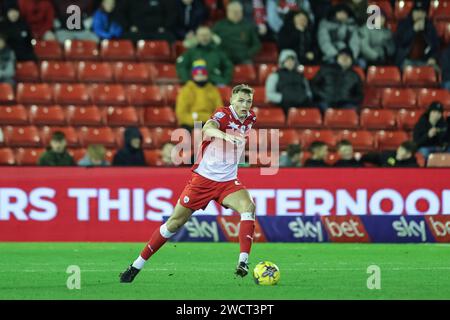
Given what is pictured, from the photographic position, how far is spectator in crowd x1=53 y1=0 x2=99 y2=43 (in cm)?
2012

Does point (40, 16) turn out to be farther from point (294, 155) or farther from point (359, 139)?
point (359, 139)

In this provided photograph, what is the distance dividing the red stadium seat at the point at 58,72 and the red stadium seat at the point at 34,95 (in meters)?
0.35

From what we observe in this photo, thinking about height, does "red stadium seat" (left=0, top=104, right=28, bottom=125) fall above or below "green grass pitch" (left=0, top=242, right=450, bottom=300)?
above

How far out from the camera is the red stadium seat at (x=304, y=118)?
1911 centimetres

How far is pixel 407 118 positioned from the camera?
1938 cm

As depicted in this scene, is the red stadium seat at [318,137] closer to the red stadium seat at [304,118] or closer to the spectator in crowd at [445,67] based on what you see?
the red stadium seat at [304,118]

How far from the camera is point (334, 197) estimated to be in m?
16.0

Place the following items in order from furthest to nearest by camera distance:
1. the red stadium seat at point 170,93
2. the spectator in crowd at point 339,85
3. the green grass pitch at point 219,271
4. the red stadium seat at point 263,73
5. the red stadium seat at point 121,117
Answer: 1. the red stadium seat at point 263,73
2. the red stadium seat at point 170,93
3. the red stadium seat at point 121,117
4. the spectator in crowd at point 339,85
5. the green grass pitch at point 219,271

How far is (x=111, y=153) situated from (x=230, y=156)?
7.46m

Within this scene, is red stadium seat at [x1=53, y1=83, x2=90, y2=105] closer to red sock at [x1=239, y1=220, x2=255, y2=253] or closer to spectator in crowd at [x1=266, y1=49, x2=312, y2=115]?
spectator in crowd at [x1=266, y1=49, x2=312, y2=115]

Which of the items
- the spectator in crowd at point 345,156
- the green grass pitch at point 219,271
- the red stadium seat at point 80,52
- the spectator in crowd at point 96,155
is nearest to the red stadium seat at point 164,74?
the red stadium seat at point 80,52

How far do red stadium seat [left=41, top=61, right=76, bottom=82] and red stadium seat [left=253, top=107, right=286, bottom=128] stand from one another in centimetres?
335

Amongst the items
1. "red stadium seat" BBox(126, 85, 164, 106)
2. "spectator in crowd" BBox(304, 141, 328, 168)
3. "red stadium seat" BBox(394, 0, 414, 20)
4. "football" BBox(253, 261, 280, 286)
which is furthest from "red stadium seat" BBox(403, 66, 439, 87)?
"football" BBox(253, 261, 280, 286)

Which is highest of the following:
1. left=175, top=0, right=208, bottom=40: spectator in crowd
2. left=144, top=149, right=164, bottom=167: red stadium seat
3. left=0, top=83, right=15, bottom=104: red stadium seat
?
left=175, top=0, right=208, bottom=40: spectator in crowd
